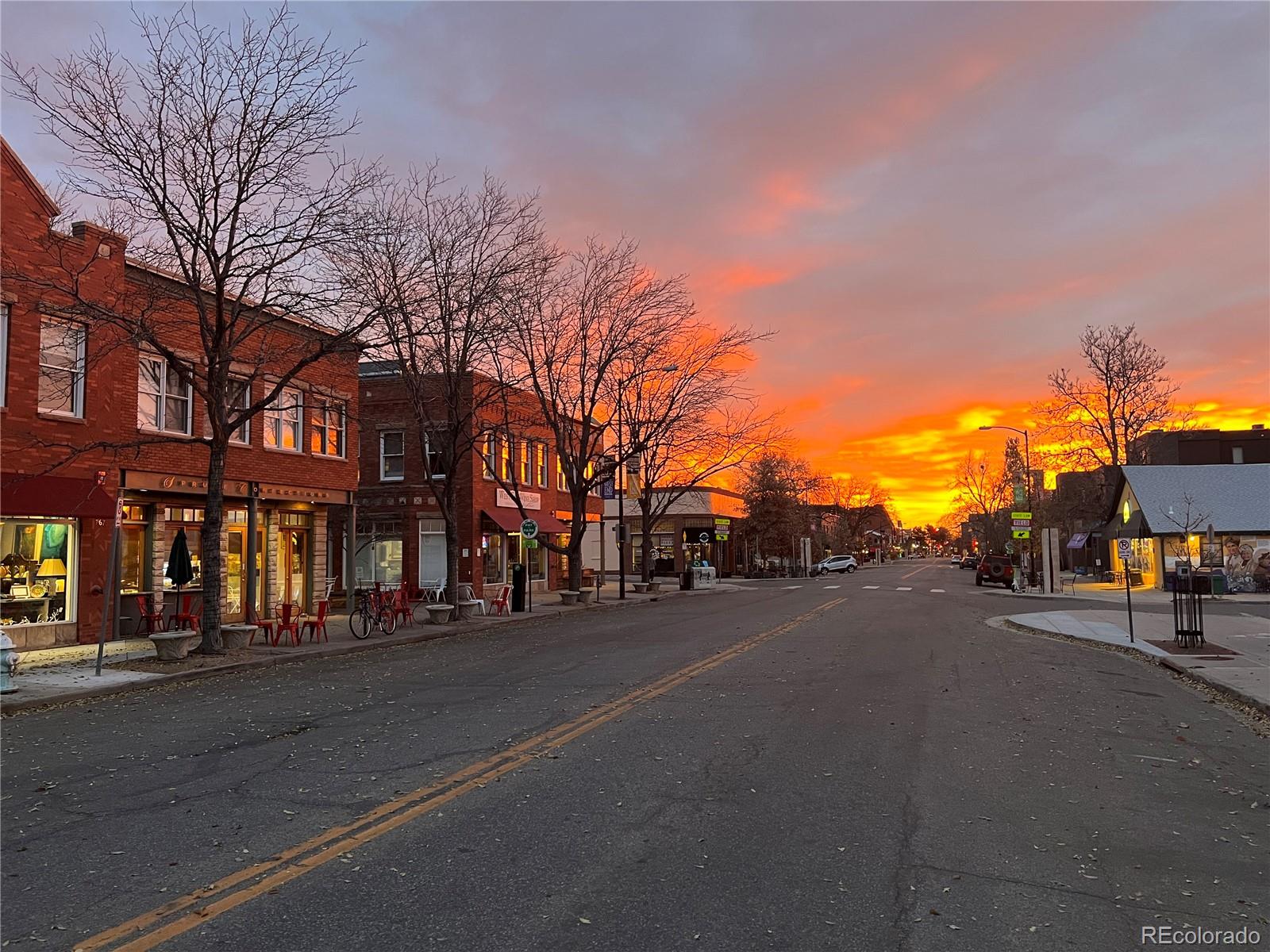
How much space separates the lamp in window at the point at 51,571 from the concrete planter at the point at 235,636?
3713 mm

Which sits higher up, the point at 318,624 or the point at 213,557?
the point at 213,557

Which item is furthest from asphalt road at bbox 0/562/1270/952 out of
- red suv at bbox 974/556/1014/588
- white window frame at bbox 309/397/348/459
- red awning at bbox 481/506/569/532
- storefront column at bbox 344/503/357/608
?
red suv at bbox 974/556/1014/588

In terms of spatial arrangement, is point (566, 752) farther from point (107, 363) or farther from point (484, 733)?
point (107, 363)

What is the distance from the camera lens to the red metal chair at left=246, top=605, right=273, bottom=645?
55.3 ft

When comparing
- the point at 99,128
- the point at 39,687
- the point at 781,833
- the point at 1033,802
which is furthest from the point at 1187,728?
the point at 99,128

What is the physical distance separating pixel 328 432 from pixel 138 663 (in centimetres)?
1163

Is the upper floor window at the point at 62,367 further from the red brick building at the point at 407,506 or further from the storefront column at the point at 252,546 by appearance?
the red brick building at the point at 407,506

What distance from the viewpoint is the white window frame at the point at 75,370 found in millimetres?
16359

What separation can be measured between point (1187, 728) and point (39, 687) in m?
14.7

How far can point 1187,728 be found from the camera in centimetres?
930

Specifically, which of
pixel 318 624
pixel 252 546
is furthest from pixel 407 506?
pixel 318 624

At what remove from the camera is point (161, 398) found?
63.8 feet

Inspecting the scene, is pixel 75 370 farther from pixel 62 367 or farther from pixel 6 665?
pixel 6 665

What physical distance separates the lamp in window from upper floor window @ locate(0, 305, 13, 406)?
10.3ft
